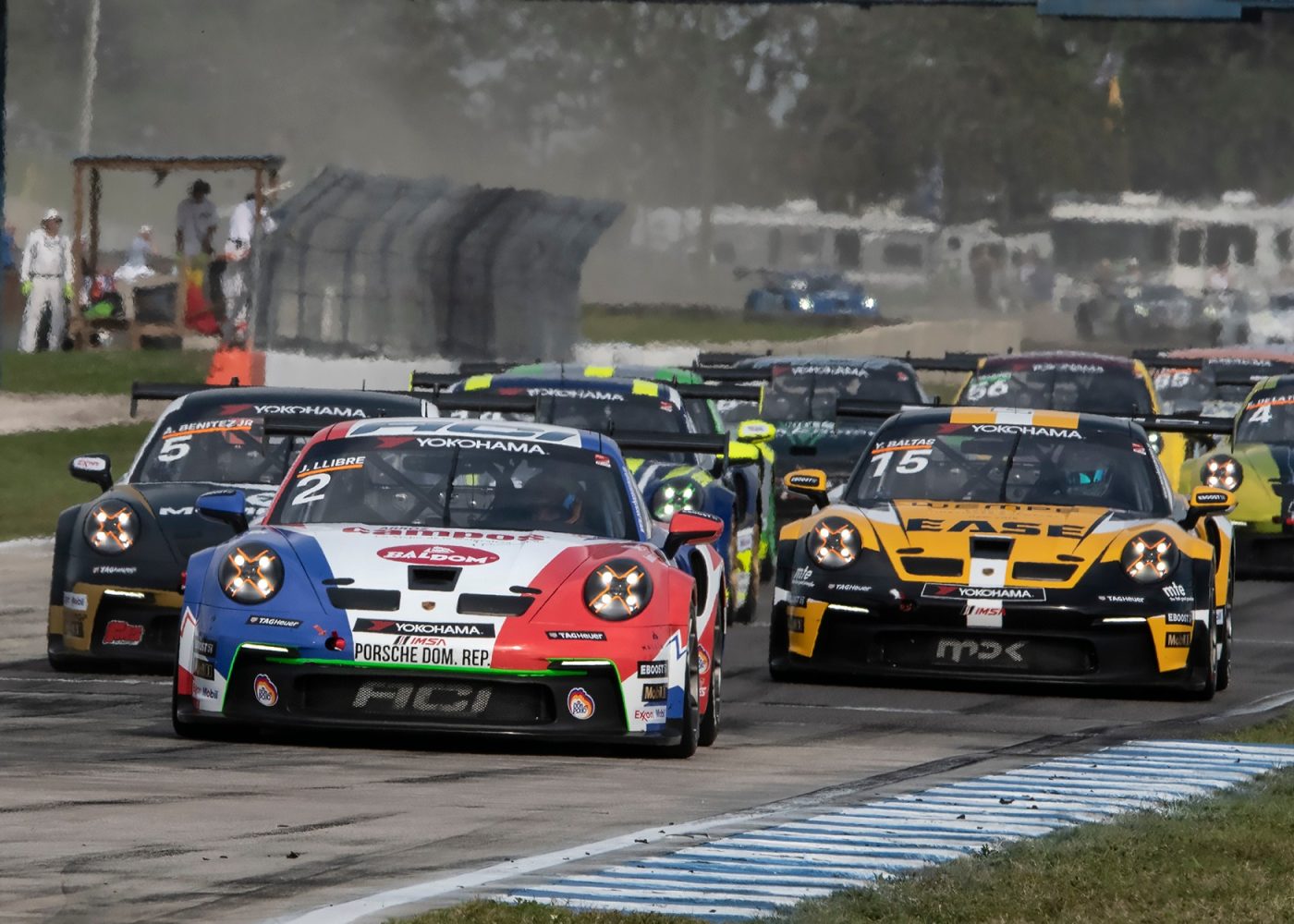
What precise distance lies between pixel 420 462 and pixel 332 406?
112 inches

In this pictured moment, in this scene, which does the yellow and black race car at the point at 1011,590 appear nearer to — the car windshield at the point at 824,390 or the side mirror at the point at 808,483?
the side mirror at the point at 808,483

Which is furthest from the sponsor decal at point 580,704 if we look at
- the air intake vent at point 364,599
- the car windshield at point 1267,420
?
the car windshield at point 1267,420

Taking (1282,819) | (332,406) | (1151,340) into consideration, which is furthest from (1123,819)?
(1151,340)

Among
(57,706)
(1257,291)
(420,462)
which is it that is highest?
(1257,291)

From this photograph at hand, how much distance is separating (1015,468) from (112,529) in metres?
4.00

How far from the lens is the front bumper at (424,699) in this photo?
30.4 ft

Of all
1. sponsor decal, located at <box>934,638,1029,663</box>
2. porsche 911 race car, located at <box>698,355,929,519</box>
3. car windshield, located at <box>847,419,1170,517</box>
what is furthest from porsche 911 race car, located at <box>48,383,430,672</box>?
porsche 911 race car, located at <box>698,355,929,519</box>

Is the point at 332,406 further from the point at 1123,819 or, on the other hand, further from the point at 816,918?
the point at 816,918

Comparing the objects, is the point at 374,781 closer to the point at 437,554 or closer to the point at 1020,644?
the point at 437,554

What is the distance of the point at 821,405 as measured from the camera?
23.0 metres

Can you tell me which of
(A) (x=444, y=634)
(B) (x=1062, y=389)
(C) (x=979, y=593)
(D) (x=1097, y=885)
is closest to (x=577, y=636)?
(A) (x=444, y=634)

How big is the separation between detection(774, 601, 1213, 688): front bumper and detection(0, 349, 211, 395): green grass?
17.7 m

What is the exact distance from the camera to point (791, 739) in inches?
417

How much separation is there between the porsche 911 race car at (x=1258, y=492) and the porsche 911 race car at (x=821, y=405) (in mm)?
3356
